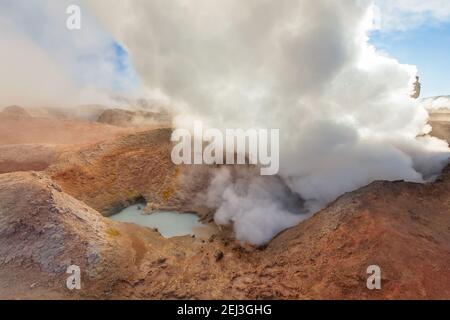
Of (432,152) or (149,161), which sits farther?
(149,161)

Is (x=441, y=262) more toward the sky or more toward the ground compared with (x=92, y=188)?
more toward the ground

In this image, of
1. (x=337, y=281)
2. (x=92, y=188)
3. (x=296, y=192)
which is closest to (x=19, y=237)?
(x=92, y=188)

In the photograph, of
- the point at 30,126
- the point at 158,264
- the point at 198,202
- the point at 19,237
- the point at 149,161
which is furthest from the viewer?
the point at 30,126

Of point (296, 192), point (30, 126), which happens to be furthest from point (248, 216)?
point (30, 126)

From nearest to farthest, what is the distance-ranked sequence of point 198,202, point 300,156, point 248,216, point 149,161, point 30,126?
1. point 248,216
2. point 300,156
3. point 198,202
4. point 149,161
5. point 30,126
